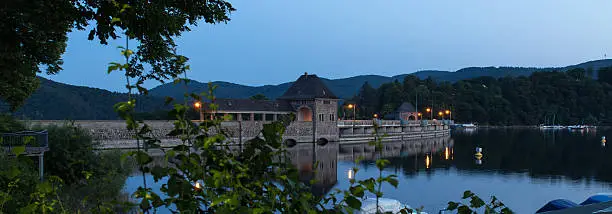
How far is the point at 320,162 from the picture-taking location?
4828 centimetres

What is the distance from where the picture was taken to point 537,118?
149 meters

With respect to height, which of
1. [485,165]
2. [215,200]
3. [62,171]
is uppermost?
[215,200]

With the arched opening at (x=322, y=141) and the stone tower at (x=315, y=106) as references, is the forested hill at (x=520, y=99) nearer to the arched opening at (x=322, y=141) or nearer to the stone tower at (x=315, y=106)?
the stone tower at (x=315, y=106)

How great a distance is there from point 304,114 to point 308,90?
4.49 m

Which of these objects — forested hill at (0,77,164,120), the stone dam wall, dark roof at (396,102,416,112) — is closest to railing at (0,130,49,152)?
the stone dam wall

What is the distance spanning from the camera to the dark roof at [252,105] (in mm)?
63644

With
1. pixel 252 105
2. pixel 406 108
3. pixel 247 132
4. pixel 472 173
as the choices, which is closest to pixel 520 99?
pixel 406 108

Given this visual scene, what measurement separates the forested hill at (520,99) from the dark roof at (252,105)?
69407mm

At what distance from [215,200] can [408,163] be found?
49568 mm

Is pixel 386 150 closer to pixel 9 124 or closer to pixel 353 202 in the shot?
pixel 9 124

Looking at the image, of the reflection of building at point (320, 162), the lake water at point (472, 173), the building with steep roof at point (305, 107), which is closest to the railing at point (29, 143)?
the lake water at point (472, 173)

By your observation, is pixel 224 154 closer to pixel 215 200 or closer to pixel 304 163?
pixel 215 200

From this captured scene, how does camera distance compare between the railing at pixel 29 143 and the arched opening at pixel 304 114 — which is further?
the arched opening at pixel 304 114

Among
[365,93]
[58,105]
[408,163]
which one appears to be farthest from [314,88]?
[365,93]
